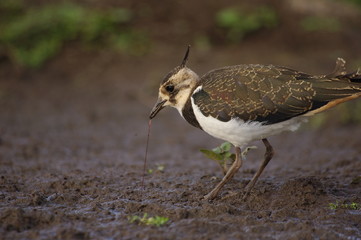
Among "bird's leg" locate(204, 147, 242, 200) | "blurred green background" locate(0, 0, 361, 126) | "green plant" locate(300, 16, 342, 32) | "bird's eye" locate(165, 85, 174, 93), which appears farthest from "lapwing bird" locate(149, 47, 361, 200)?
"green plant" locate(300, 16, 342, 32)

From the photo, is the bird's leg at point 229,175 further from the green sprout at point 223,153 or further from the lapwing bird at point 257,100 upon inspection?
the green sprout at point 223,153

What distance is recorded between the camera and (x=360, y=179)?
670 centimetres

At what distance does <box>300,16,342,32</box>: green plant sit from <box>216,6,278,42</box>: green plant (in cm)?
80

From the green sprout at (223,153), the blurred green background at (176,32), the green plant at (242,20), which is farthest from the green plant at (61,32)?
the green sprout at (223,153)

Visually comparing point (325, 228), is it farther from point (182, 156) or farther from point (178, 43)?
point (178, 43)

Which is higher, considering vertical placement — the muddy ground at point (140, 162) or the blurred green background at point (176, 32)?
the blurred green background at point (176, 32)

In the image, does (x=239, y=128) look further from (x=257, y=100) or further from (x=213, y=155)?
(x=213, y=155)

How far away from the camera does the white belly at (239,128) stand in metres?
6.04

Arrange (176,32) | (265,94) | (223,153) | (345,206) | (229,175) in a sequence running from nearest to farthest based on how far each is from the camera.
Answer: (345,206), (265,94), (229,175), (223,153), (176,32)

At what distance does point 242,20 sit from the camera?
14086mm

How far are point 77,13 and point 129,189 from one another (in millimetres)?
8407

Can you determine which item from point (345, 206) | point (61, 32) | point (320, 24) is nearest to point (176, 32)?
point (61, 32)

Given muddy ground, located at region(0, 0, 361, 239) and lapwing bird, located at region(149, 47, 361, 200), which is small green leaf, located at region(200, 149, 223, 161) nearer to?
lapwing bird, located at region(149, 47, 361, 200)

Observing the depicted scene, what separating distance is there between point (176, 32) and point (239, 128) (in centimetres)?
854
